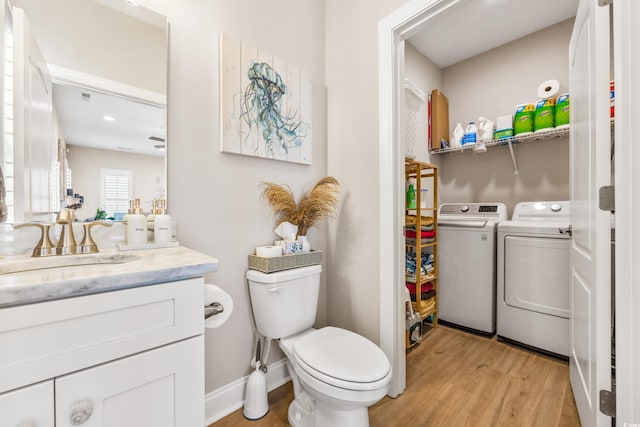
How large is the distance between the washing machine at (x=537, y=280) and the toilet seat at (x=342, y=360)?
1500 millimetres

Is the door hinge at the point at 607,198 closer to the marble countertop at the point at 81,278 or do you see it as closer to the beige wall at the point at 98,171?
the marble countertop at the point at 81,278

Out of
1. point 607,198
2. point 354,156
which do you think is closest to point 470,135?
point 354,156

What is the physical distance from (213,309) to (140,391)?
32 centimetres

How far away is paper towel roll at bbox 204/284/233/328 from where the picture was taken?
0.94 metres

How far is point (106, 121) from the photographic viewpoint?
3.75 ft

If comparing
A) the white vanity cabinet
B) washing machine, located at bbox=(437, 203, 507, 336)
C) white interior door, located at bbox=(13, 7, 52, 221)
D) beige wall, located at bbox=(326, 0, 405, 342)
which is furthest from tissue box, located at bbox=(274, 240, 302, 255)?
washing machine, located at bbox=(437, 203, 507, 336)

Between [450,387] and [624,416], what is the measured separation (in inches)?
34.8

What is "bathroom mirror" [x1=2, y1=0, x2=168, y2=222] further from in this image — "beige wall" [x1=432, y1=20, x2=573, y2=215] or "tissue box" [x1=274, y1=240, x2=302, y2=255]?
"beige wall" [x1=432, y1=20, x2=573, y2=215]

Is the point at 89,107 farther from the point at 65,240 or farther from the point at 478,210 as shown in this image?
the point at 478,210

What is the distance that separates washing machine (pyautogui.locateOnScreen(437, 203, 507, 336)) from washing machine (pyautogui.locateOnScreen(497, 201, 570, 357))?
3.0 inches

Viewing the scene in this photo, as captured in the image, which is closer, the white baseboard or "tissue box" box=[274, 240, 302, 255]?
the white baseboard

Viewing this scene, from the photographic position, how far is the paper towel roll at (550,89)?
2.23 metres

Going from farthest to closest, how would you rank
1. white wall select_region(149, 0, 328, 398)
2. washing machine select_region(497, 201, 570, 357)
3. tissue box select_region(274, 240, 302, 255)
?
1. washing machine select_region(497, 201, 570, 357)
2. tissue box select_region(274, 240, 302, 255)
3. white wall select_region(149, 0, 328, 398)

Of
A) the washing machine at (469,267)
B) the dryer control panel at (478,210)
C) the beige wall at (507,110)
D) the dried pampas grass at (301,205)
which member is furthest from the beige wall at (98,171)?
the beige wall at (507,110)
